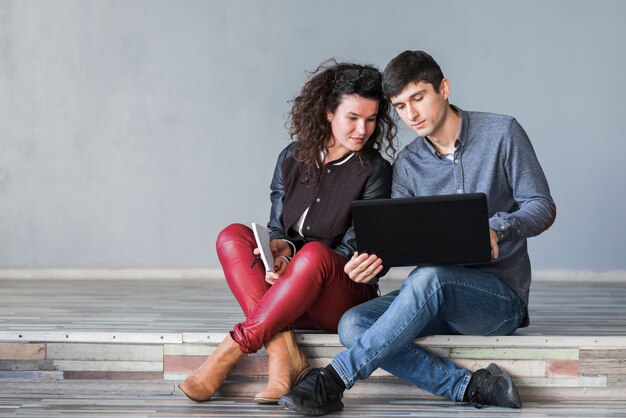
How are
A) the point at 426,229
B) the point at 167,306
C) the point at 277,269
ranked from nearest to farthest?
the point at 426,229 < the point at 277,269 < the point at 167,306

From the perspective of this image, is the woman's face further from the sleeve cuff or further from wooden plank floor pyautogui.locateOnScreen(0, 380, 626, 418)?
wooden plank floor pyautogui.locateOnScreen(0, 380, 626, 418)

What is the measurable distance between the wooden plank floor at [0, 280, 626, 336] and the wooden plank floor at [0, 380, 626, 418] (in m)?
0.26

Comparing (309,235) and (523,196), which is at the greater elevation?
(523,196)

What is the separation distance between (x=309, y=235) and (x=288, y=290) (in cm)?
29

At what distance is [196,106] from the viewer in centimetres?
487

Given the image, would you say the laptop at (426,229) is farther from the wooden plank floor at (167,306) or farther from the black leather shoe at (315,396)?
the wooden plank floor at (167,306)

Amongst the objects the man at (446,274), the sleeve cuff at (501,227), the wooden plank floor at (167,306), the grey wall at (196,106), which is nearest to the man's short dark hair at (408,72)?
the man at (446,274)

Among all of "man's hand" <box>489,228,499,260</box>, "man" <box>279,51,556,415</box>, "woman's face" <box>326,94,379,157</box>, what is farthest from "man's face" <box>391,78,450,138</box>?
"man's hand" <box>489,228,499,260</box>

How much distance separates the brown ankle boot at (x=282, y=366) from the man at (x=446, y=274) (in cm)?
11

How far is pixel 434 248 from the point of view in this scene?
233 cm

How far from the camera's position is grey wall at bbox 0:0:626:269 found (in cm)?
475

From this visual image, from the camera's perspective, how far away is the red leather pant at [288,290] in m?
2.48

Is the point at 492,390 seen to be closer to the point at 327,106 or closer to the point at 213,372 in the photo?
the point at 213,372

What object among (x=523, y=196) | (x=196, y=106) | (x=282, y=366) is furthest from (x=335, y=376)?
(x=196, y=106)
